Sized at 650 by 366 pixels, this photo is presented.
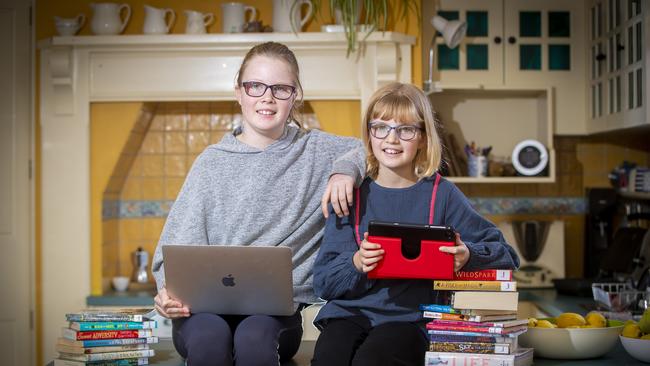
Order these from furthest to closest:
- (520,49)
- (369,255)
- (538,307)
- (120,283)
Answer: (520,49), (120,283), (538,307), (369,255)

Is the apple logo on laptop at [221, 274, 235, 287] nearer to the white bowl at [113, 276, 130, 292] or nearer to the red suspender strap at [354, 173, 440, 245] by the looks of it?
the red suspender strap at [354, 173, 440, 245]

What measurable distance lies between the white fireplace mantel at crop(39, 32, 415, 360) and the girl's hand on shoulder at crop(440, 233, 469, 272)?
1.84m

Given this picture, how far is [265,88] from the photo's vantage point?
91.0 inches

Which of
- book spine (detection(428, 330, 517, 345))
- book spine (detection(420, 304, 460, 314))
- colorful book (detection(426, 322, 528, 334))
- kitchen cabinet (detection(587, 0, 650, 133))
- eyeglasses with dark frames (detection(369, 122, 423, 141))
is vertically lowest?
book spine (detection(428, 330, 517, 345))

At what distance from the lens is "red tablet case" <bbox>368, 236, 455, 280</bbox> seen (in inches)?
76.6

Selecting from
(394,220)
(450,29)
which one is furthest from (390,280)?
(450,29)

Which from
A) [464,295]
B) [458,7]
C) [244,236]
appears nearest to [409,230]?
[464,295]

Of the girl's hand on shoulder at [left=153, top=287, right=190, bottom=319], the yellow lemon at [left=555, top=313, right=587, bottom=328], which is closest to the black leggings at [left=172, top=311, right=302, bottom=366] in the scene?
the girl's hand on shoulder at [left=153, top=287, right=190, bottom=319]

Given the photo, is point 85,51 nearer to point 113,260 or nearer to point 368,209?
point 113,260

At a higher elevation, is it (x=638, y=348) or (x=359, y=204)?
(x=359, y=204)

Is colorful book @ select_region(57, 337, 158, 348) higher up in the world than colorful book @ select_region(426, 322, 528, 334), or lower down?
lower down

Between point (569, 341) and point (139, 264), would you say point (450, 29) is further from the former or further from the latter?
point (569, 341)

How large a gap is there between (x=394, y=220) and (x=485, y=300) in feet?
1.04

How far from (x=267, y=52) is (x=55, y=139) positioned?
1.87 meters
